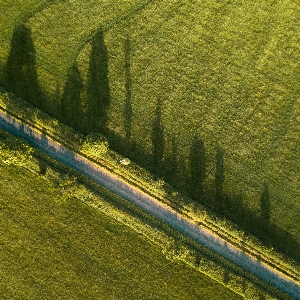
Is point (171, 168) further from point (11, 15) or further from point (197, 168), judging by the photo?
point (11, 15)

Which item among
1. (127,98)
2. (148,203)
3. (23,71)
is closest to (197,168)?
(148,203)

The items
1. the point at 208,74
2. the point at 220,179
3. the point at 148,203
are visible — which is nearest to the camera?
the point at 148,203

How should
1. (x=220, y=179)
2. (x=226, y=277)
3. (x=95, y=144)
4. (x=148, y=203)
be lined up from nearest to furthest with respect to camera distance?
(x=95, y=144), (x=226, y=277), (x=148, y=203), (x=220, y=179)

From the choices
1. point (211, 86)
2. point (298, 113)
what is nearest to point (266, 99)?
point (298, 113)

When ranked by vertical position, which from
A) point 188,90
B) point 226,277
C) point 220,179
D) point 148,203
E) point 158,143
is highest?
point 188,90

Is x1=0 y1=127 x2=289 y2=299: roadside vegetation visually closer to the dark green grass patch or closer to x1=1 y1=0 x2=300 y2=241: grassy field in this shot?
the dark green grass patch

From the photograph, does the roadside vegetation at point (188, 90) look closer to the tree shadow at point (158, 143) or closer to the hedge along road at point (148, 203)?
the tree shadow at point (158, 143)

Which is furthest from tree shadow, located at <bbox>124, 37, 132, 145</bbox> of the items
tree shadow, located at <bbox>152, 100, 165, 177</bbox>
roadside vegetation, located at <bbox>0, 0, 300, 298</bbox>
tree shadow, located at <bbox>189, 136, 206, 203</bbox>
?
tree shadow, located at <bbox>189, 136, 206, 203</bbox>
